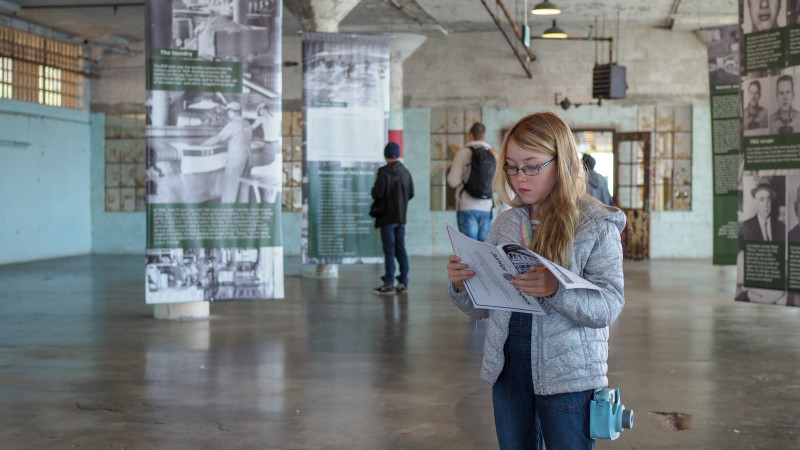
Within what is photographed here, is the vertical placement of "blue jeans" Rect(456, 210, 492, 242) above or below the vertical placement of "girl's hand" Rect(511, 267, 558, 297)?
below

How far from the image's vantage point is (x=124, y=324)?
27.6 ft

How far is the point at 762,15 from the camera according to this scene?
726cm

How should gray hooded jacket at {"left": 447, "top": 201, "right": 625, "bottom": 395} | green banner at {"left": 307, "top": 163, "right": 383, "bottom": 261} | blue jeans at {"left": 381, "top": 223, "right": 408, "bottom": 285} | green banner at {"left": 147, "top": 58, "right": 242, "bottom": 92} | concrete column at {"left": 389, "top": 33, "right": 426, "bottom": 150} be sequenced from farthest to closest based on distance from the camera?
1. concrete column at {"left": 389, "top": 33, "right": 426, "bottom": 150}
2. green banner at {"left": 307, "top": 163, "right": 383, "bottom": 261}
3. blue jeans at {"left": 381, "top": 223, "right": 408, "bottom": 285}
4. green banner at {"left": 147, "top": 58, "right": 242, "bottom": 92}
5. gray hooded jacket at {"left": 447, "top": 201, "right": 625, "bottom": 395}

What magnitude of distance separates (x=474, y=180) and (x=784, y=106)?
3537 millimetres

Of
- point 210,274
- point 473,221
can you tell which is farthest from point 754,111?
point 210,274

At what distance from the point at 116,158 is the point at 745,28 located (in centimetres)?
1440

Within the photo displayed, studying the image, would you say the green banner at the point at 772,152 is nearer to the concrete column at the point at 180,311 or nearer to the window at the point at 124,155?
the concrete column at the point at 180,311

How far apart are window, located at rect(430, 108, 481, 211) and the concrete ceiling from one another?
5.00 ft

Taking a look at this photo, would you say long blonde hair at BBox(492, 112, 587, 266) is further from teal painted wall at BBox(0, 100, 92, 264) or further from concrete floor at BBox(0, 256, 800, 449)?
teal painted wall at BBox(0, 100, 92, 264)

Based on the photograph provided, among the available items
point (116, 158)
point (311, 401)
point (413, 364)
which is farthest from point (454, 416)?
point (116, 158)

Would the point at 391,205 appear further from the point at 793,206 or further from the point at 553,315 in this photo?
the point at 553,315

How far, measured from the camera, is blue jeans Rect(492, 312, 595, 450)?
8.05 feet

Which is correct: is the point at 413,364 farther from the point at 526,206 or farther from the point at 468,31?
the point at 468,31

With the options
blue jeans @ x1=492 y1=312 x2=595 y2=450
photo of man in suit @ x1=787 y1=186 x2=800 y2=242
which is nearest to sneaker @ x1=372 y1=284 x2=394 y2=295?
photo of man in suit @ x1=787 y1=186 x2=800 y2=242
